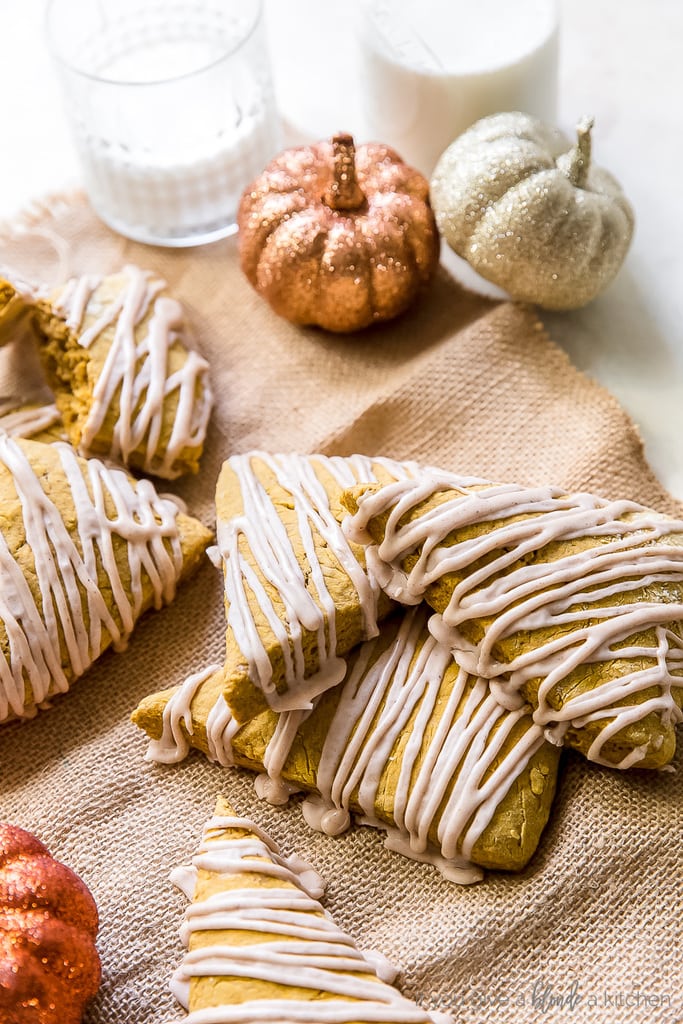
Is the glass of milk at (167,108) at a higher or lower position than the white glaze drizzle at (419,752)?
higher

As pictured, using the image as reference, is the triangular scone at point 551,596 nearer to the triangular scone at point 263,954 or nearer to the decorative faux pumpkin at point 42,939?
the triangular scone at point 263,954

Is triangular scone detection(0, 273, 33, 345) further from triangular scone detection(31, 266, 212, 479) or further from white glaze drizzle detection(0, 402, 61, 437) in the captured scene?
white glaze drizzle detection(0, 402, 61, 437)

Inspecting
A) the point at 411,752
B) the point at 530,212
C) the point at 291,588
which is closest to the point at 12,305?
the point at 291,588

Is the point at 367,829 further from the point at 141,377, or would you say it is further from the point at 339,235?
the point at 339,235

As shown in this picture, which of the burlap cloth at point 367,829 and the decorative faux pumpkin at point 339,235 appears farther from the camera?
the decorative faux pumpkin at point 339,235

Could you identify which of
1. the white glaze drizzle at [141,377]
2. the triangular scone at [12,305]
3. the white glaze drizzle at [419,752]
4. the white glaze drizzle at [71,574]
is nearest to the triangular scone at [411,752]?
the white glaze drizzle at [419,752]

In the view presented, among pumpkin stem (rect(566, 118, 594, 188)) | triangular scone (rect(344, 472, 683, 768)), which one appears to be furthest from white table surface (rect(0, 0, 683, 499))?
triangular scone (rect(344, 472, 683, 768))
